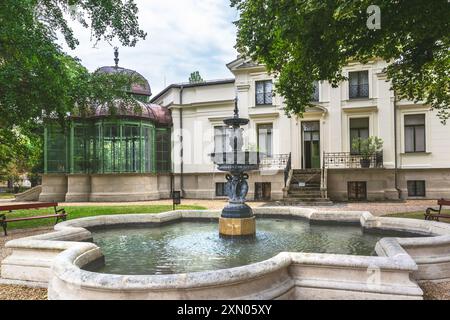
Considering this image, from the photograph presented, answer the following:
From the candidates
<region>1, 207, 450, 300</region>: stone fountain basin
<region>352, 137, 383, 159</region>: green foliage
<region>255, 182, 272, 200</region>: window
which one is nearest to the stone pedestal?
<region>1, 207, 450, 300</region>: stone fountain basin

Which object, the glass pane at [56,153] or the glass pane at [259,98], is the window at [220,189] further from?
the glass pane at [56,153]

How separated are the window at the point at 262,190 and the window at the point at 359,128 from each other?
624 centimetres

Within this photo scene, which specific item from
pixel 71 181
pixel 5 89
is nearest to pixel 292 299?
pixel 5 89

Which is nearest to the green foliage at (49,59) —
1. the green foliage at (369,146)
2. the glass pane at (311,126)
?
the glass pane at (311,126)

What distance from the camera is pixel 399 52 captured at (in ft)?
38.3

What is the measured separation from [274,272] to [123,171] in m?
20.0

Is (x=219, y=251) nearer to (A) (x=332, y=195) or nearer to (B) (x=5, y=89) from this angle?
(B) (x=5, y=89)

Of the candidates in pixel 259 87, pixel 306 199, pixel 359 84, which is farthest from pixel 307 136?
pixel 306 199

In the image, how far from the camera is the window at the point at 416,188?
69.4 ft

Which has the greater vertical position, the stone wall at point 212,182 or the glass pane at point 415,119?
the glass pane at point 415,119

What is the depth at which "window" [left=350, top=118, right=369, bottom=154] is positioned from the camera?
22.4 m

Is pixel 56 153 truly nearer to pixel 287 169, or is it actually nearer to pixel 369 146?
pixel 287 169

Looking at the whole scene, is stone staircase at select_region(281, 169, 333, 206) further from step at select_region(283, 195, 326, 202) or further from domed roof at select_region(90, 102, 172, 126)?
domed roof at select_region(90, 102, 172, 126)

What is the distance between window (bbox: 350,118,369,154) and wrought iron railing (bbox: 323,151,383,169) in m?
1.09
